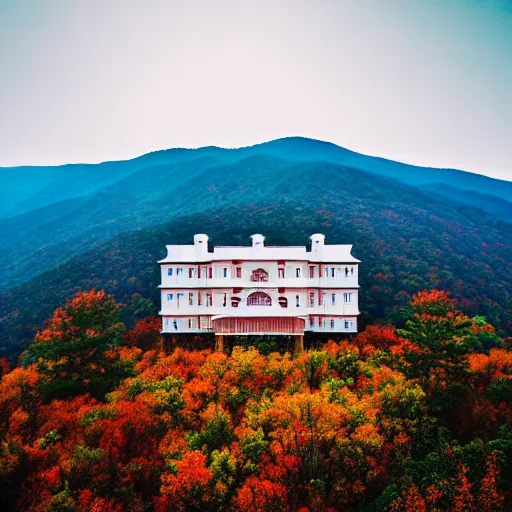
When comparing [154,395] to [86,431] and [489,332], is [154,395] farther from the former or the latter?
[489,332]

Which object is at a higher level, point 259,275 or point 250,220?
point 250,220

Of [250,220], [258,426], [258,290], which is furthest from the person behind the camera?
[250,220]

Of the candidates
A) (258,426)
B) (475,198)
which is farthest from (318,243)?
(475,198)

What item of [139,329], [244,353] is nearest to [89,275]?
[139,329]

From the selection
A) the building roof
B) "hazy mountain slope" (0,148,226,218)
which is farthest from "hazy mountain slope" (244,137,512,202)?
the building roof

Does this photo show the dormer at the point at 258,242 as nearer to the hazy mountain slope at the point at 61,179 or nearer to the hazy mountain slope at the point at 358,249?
the hazy mountain slope at the point at 358,249

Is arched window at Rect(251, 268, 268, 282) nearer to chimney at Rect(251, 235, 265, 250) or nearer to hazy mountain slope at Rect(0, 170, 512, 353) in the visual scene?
chimney at Rect(251, 235, 265, 250)

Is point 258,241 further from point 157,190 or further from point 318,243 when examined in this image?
point 157,190
